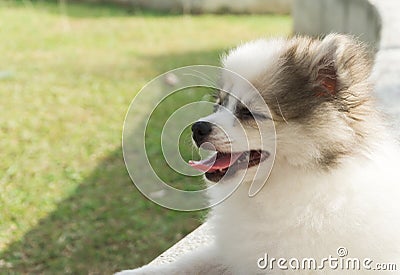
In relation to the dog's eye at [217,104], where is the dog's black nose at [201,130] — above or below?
below

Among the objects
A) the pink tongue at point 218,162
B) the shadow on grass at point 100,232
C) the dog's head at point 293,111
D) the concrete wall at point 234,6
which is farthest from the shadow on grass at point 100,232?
the concrete wall at point 234,6

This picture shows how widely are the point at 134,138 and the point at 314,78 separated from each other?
3.20 meters

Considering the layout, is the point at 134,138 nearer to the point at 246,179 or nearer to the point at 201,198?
the point at 201,198

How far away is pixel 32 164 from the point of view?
5.13 metres

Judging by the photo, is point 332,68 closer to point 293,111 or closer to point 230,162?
point 293,111

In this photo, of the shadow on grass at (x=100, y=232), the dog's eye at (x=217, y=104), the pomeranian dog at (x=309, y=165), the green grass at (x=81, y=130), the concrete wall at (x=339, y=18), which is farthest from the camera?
the concrete wall at (x=339, y=18)

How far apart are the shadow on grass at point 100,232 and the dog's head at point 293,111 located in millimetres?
1694

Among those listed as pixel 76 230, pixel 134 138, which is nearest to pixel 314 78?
pixel 76 230

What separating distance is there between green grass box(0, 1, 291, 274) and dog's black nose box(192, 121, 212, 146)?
2.63 ft

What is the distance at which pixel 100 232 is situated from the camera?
4.23 m

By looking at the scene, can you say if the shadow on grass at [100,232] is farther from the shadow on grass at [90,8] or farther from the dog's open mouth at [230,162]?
the shadow on grass at [90,8]

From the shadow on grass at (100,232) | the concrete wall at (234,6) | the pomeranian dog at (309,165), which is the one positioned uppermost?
the concrete wall at (234,6)

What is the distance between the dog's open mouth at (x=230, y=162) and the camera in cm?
234

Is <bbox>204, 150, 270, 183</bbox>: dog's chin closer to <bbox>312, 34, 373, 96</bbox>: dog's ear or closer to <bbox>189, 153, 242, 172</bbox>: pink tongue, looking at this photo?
<bbox>189, 153, 242, 172</bbox>: pink tongue
